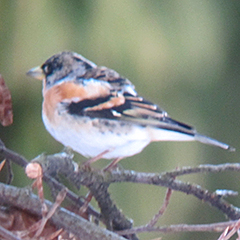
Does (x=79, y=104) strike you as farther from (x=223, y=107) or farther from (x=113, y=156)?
(x=223, y=107)

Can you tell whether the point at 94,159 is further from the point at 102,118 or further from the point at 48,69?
the point at 48,69

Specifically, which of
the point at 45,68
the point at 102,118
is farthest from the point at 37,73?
the point at 102,118

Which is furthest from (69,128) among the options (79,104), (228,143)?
(228,143)

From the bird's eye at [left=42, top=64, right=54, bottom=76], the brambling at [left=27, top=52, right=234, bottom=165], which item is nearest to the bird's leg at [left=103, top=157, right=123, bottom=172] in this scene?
the brambling at [left=27, top=52, right=234, bottom=165]

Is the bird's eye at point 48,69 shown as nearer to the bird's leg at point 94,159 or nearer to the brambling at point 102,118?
the brambling at point 102,118

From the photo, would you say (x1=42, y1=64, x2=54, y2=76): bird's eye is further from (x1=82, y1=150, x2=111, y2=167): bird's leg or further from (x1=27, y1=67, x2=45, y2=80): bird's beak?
(x1=82, y1=150, x2=111, y2=167): bird's leg

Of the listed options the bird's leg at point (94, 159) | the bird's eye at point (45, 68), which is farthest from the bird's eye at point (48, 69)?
the bird's leg at point (94, 159)
